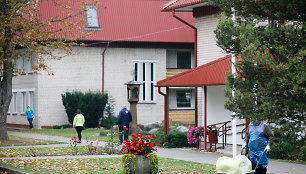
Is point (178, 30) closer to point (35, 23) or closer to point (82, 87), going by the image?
point (82, 87)

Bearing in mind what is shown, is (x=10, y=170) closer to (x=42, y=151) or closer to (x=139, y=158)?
(x=139, y=158)

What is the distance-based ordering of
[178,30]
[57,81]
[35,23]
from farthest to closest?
[178,30], [57,81], [35,23]

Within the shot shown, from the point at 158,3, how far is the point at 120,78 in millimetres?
7183

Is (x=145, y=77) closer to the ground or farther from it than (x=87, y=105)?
farther from it

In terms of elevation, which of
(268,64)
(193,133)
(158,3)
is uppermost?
(158,3)

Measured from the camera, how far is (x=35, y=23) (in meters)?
25.7

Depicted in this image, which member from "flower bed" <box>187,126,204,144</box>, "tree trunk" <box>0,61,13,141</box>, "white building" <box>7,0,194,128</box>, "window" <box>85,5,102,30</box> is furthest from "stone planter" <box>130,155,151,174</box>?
"window" <box>85,5,102,30</box>

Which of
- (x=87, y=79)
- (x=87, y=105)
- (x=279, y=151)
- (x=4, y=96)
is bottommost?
(x=279, y=151)

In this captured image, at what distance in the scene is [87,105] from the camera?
1516 inches

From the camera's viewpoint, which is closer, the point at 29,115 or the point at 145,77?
the point at 29,115

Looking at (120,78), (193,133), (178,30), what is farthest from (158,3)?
(193,133)

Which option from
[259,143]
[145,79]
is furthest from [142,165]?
[145,79]

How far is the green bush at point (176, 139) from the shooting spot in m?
23.2

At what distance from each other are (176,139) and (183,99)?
788 inches
